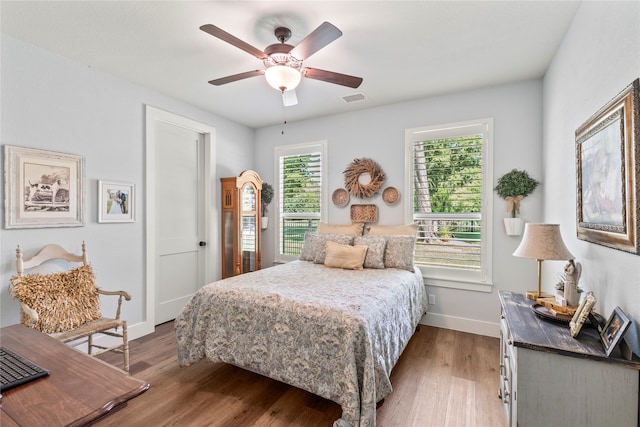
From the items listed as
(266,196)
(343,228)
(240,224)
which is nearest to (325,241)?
(343,228)

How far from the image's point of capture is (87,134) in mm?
2834

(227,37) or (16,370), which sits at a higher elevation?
(227,37)

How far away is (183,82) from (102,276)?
7.01 feet

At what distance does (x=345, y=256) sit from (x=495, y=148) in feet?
6.62

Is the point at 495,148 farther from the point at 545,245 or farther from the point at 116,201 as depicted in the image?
the point at 116,201

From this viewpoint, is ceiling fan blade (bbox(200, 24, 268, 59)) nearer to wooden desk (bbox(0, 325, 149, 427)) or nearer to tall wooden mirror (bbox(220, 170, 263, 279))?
wooden desk (bbox(0, 325, 149, 427))

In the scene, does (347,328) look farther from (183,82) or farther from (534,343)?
(183,82)

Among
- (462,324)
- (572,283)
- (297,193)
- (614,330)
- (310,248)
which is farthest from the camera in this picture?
(297,193)

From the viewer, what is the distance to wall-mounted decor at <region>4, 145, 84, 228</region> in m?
2.34

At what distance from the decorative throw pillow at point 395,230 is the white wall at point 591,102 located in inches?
50.6

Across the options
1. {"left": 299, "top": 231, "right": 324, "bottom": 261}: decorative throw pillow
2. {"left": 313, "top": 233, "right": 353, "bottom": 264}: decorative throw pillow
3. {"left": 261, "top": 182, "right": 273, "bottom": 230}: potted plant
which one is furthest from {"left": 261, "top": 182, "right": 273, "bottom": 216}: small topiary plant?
{"left": 313, "top": 233, "right": 353, "bottom": 264}: decorative throw pillow

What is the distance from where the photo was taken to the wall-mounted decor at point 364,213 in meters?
3.90

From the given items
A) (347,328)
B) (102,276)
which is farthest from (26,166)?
(347,328)

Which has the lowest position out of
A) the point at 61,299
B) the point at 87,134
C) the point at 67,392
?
the point at 61,299
